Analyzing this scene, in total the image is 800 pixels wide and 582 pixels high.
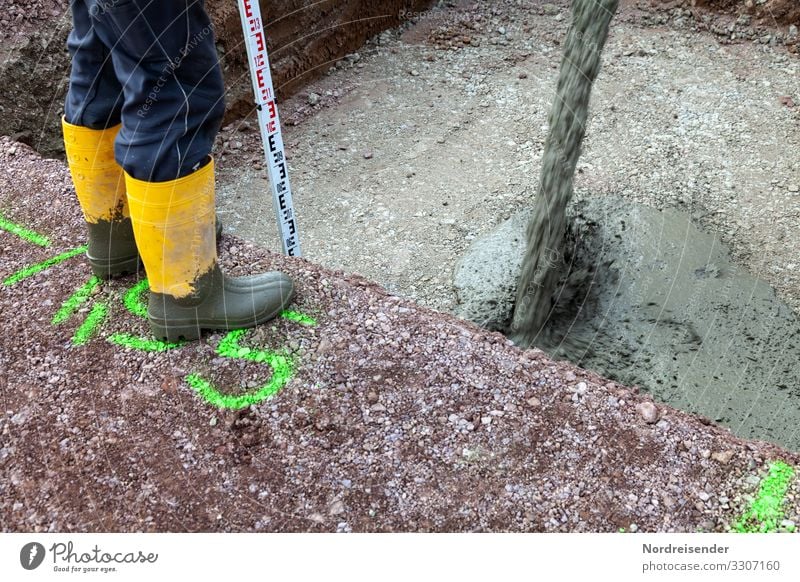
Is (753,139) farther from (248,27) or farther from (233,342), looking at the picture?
(233,342)

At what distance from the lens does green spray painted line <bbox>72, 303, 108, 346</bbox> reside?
2.02 meters

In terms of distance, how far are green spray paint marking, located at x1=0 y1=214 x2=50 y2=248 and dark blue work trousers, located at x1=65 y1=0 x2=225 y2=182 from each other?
795mm

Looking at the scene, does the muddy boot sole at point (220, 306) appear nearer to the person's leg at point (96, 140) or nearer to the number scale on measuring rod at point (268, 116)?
the person's leg at point (96, 140)

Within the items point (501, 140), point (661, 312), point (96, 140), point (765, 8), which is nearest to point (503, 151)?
point (501, 140)

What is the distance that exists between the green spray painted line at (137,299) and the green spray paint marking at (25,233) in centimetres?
44

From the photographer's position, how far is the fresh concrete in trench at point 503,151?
3.32 metres

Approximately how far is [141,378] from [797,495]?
64.4 inches

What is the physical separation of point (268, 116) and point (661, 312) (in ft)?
5.78

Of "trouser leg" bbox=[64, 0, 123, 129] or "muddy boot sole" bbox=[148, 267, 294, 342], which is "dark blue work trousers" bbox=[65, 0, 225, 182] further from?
"muddy boot sole" bbox=[148, 267, 294, 342]

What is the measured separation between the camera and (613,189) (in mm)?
3512

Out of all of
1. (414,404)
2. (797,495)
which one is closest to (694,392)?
(797,495)

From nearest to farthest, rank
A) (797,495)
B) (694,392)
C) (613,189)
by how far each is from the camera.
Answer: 1. (797,495)
2. (694,392)
3. (613,189)
